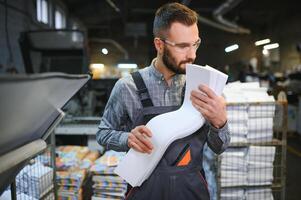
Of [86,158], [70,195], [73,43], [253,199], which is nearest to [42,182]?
[70,195]

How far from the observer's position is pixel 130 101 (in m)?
1.33

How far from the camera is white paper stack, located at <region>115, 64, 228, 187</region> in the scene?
1.10 meters

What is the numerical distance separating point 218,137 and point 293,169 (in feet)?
13.5

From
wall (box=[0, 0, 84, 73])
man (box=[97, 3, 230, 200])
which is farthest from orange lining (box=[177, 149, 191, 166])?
wall (box=[0, 0, 84, 73])

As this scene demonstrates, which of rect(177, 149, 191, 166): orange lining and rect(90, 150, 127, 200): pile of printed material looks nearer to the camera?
rect(177, 149, 191, 166): orange lining

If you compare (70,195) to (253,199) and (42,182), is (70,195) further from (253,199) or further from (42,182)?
(253,199)

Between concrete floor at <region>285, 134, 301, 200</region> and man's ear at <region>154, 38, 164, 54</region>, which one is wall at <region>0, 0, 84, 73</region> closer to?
man's ear at <region>154, 38, 164, 54</region>

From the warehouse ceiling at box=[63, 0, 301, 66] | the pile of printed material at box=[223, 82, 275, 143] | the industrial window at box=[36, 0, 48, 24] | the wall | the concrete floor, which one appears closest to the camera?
the pile of printed material at box=[223, 82, 275, 143]

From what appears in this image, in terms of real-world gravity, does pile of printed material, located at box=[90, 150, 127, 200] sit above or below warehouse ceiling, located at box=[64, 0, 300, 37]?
below

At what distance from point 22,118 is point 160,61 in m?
0.72

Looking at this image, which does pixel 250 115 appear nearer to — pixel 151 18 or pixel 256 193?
pixel 256 193

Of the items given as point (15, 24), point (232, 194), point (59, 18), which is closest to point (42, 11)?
point (59, 18)

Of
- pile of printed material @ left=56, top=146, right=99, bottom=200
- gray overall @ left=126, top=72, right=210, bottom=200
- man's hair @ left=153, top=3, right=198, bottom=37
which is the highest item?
man's hair @ left=153, top=3, right=198, bottom=37

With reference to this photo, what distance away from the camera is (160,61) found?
53.6 inches
